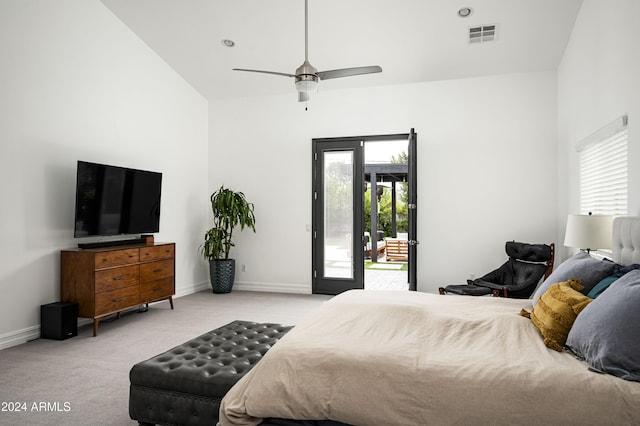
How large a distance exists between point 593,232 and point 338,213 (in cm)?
372

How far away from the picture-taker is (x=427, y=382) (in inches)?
65.4

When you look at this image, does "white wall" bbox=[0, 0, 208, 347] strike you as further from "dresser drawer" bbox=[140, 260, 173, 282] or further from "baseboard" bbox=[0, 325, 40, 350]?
"dresser drawer" bbox=[140, 260, 173, 282]

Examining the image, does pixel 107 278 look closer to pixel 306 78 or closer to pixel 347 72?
pixel 306 78

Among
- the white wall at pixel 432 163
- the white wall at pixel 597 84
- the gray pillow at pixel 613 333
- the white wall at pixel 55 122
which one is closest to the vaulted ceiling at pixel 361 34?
the white wall at pixel 432 163

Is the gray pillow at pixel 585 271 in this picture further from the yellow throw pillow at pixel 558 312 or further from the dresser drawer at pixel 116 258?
the dresser drawer at pixel 116 258

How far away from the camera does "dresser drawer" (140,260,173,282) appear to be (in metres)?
4.86

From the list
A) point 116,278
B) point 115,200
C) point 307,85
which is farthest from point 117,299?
point 307,85

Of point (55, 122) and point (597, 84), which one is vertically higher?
point (597, 84)

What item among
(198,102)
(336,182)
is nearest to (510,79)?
(336,182)

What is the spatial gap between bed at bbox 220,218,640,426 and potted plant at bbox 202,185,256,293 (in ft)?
14.5

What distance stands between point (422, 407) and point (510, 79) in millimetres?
5299

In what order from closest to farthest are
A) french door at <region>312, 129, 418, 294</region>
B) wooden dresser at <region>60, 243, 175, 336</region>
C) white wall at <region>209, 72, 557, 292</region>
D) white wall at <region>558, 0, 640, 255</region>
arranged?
white wall at <region>558, 0, 640, 255</region>, wooden dresser at <region>60, 243, 175, 336</region>, white wall at <region>209, 72, 557, 292</region>, french door at <region>312, 129, 418, 294</region>

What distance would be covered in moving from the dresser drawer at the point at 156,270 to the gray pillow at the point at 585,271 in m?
4.16

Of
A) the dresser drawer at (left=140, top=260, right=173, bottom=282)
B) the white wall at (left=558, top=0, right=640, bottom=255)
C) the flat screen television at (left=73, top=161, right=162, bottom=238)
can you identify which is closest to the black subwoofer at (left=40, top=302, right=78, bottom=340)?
the flat screen television at (left=73, top=161, right=162, bottom=238)
